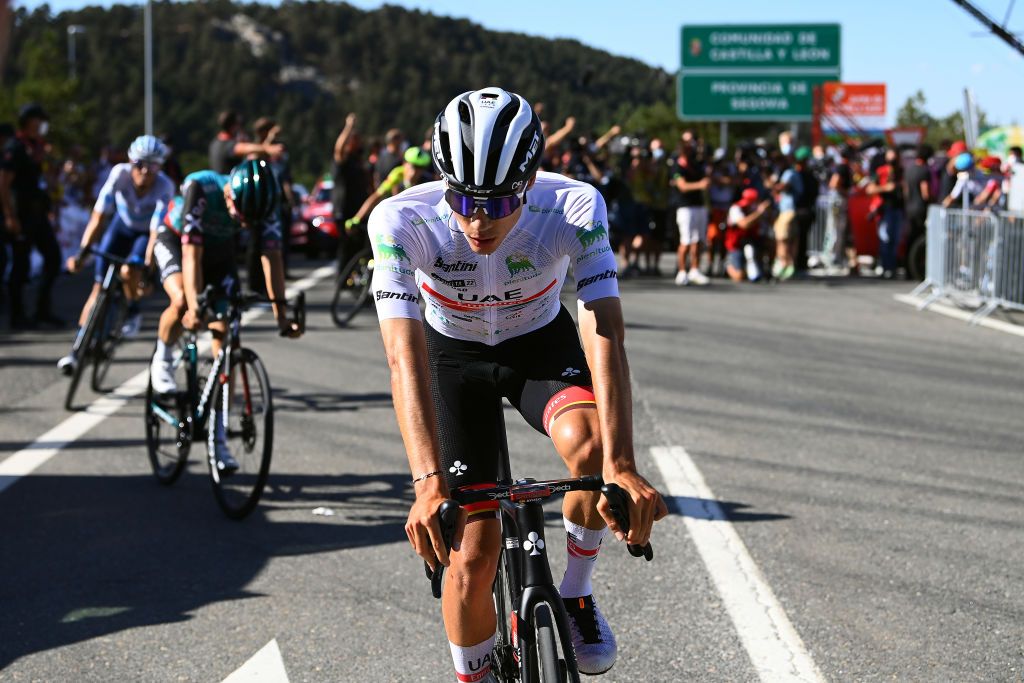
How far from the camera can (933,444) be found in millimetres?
8523

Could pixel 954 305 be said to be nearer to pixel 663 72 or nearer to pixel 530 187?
pixel 530 187

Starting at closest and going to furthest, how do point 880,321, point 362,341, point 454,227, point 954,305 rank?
point 454,227, point 362,341, point 880,321, point 954,305

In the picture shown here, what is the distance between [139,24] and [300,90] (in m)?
22.9

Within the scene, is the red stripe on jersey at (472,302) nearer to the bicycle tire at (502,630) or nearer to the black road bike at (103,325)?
the bicycle tire at (502,630)

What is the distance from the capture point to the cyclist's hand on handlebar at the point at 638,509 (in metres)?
2.96

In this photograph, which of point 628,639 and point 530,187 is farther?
point 628,639

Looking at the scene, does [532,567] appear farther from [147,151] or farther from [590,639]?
[147,151]

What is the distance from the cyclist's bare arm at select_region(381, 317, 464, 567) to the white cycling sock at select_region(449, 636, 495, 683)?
64 centimetres

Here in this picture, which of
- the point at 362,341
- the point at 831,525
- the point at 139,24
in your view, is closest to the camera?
the point at 831,525

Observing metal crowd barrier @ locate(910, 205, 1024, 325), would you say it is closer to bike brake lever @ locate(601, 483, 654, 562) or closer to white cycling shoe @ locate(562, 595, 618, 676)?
white cycling shoe @ locate(562, 595, 618, 676)

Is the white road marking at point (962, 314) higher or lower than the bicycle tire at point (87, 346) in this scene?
lower

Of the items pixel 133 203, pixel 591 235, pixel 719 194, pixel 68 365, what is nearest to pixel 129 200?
pixel 133 203

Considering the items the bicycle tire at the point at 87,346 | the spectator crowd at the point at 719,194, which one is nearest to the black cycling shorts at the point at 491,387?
the bicycle tire at the point at 87,346

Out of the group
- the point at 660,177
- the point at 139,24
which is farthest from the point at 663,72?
the point at 139,24
